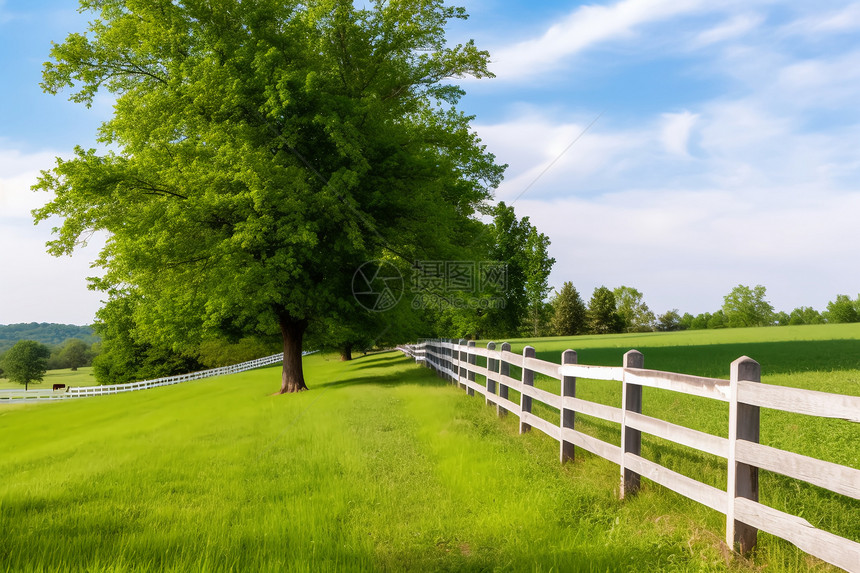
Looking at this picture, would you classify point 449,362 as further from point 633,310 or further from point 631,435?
point 633,310

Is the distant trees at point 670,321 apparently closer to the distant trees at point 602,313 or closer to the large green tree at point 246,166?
the distant trees at point 602,313

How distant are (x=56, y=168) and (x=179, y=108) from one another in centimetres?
441

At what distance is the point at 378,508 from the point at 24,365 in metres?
117

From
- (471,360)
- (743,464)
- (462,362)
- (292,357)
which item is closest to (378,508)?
(743,464)

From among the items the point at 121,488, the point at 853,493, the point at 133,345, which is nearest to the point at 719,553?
the point at 853,493

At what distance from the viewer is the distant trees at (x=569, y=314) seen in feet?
299

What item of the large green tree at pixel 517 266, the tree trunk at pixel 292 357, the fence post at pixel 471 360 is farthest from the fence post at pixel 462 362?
the large green tree at pixel 517 266

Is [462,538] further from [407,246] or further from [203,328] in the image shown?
[203,328]

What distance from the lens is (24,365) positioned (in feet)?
324

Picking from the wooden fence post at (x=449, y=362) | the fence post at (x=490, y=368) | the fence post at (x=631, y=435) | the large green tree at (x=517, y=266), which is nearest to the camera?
the fence post at (x=631, y=435)

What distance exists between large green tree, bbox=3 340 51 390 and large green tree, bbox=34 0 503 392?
9737cm

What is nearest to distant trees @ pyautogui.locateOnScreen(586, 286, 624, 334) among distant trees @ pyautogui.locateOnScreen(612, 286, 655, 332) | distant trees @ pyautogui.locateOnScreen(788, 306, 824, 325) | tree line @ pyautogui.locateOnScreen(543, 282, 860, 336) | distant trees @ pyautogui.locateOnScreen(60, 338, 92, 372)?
tree line @ pyautogui.locateOnScreen(543, 282, 860, 336)

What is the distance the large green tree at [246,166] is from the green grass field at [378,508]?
9.42m

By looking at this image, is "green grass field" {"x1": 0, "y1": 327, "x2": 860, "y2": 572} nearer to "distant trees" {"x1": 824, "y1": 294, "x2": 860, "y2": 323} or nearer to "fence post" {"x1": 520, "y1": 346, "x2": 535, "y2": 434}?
"fence post" {"x1": 520, "y1": 346, "x2": 535, "y2": 434}
